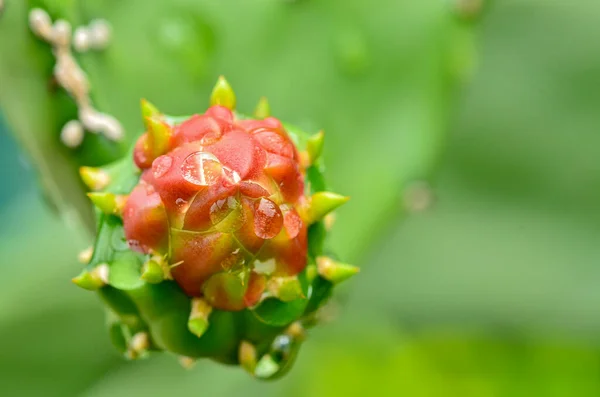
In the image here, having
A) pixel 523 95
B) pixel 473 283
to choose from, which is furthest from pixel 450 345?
pixel 523 95

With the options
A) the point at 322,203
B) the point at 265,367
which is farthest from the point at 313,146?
the point at 265,367

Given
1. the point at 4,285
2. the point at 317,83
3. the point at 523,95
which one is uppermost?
the point at 317,83

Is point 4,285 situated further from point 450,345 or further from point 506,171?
point 506,171

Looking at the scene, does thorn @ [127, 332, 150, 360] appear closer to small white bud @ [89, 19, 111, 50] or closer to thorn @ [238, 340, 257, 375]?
thorn @ [238, 340, 257, 375]

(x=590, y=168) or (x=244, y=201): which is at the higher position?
(x=244, y=201)

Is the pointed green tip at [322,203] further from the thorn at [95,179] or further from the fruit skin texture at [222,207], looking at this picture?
the thorn at [95,179]

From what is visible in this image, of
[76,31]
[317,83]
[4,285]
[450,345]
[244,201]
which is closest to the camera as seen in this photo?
[244,201]

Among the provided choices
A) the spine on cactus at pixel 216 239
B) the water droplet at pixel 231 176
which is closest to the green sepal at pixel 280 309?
the spine on cactus at pixel 216 239
